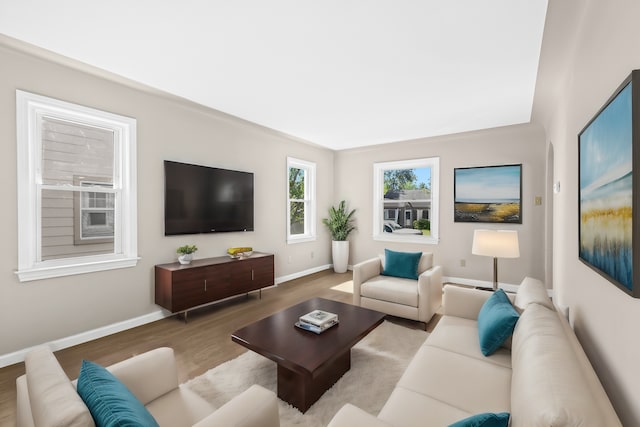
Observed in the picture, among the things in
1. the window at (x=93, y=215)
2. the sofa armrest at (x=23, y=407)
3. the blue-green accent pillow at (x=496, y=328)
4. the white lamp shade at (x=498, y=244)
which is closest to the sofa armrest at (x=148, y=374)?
the sofa armrest at (x=23, y=407)

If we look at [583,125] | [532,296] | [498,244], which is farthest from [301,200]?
[583,125]

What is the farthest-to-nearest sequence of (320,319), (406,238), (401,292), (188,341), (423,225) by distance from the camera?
(406,238)
(423,225)
(401,292)
(188,341)
(320,319)

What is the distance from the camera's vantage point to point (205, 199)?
4043 mm

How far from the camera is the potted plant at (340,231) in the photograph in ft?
20.1

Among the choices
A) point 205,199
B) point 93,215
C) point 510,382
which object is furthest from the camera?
point 205,199

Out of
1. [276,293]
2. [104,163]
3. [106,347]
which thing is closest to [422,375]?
[106,347]

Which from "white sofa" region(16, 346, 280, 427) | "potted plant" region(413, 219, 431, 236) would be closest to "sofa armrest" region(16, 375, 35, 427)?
"white sofa" region(16, 346, 280, 427)

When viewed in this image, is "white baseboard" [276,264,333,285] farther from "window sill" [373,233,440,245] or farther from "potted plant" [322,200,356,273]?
"window sill" [373,233,440,245]

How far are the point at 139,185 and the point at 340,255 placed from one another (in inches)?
152

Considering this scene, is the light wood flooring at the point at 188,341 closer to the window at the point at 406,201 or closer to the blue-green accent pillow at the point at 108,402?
the blue-green accent pillow at the point at 108,402

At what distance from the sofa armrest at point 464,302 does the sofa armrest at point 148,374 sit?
2.16 m

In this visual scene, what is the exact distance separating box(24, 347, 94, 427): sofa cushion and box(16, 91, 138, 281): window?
2.18m

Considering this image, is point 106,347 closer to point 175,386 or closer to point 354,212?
point 175,386

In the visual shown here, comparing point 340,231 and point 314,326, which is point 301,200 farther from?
point 314,326
